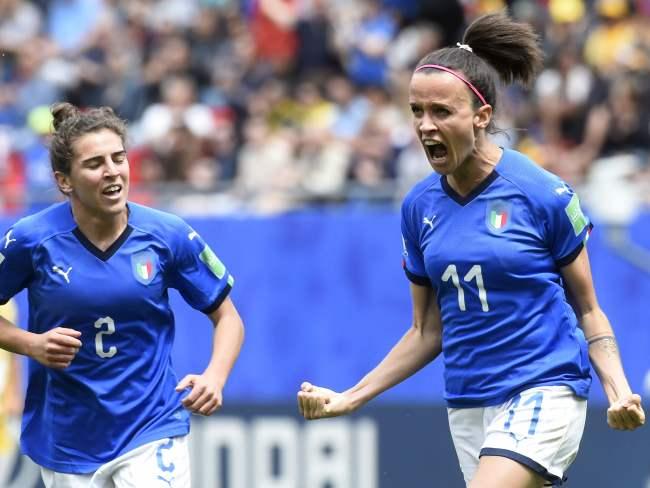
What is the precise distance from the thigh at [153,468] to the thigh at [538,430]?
1.26m

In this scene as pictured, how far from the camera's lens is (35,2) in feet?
50.9

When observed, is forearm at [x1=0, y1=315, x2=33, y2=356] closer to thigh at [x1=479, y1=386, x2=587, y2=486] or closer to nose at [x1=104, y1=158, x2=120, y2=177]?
nose at [x1=104, y1=158, x2=120, y2=177]

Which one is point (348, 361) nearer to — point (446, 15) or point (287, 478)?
point (287, 478)

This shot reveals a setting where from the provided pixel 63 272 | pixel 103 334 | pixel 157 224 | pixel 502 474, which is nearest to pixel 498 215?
pixel 502 474

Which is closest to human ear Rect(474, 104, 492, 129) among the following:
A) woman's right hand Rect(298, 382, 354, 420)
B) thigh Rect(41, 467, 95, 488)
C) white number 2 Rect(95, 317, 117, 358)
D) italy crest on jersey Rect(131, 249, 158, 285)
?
woman's right hand Rect(298, 382, 354, 420)

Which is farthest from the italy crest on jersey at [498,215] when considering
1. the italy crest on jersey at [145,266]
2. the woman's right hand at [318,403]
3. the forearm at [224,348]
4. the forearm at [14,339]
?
the forearm at [14,339]

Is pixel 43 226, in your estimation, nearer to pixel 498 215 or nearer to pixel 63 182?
pixel 63 182

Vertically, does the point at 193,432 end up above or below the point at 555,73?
below

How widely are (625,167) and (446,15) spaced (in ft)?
11.5

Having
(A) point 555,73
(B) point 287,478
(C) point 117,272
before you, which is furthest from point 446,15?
(C) point 117,272

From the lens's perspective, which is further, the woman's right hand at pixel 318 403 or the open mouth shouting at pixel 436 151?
the woman's right hand at pixel 318 403

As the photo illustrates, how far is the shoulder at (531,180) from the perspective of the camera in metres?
5.37

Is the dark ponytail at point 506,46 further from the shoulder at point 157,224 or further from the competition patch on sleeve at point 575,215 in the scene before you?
the shoulder at point 157,224

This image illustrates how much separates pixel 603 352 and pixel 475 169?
33.1 inches
